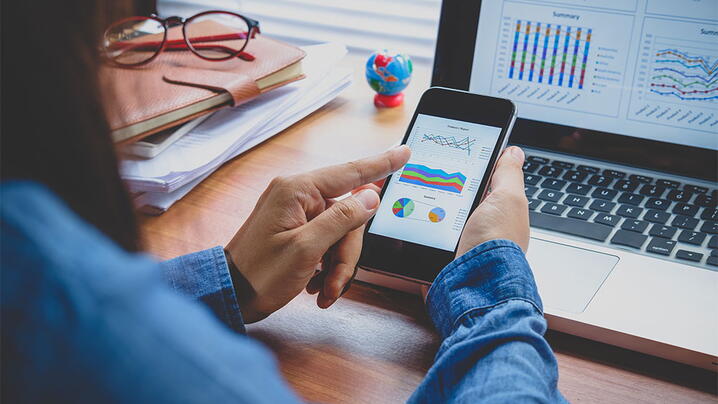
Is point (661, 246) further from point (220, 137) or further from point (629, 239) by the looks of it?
point (220, 137)

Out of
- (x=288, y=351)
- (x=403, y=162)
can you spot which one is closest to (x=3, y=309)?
(x=288, y=351)

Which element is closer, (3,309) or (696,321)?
(3,309)

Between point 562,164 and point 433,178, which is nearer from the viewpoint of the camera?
point 433,178

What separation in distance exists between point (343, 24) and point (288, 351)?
3.56 feet

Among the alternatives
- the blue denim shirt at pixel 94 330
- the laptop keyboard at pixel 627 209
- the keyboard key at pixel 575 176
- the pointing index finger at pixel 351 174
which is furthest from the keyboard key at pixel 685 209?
the blue denim shirt at pixel 94 330

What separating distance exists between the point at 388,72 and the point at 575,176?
348mm

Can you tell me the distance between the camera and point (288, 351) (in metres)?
0.54

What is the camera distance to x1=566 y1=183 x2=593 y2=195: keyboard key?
715mm

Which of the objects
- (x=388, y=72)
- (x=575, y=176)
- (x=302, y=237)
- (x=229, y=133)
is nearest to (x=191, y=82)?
(x=229, y=133)

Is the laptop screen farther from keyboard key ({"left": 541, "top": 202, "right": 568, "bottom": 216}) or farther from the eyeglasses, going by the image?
the eyeglasses

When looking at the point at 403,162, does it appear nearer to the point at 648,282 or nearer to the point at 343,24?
the point at 648,282

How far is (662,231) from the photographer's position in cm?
64

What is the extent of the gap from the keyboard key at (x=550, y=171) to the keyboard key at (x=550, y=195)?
1.4 inches

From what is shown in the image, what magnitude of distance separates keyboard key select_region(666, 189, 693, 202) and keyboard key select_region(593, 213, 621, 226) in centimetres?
8
